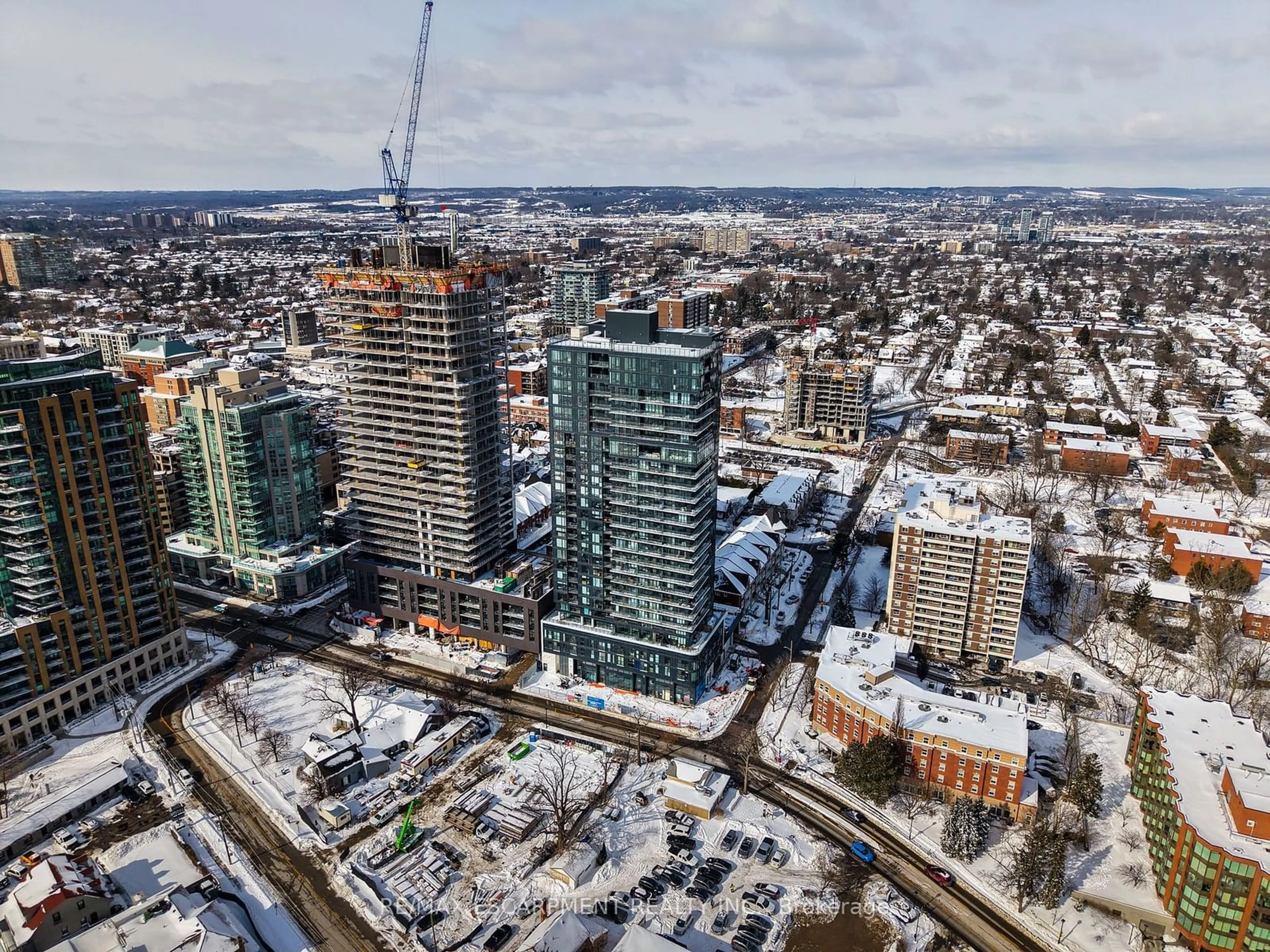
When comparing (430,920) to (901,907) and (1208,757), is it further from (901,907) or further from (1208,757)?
(1208,757)

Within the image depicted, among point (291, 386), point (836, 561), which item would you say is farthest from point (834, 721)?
point (291, 386)

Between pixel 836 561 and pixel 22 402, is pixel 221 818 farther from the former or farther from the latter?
pixel 836 561

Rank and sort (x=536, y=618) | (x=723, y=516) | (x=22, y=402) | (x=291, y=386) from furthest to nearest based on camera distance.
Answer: (x=291, y=386), (x=723, y=516), (x=536, y=618), (x=22, y=402)

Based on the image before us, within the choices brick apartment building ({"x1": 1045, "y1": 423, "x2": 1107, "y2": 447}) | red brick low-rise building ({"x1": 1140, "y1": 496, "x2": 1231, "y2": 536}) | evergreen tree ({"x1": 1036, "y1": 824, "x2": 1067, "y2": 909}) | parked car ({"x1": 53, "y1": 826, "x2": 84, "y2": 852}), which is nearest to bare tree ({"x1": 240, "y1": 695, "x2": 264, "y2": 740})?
parked car ({"x1": 53, "y1": 826, "x2": 84, "y2": 852})

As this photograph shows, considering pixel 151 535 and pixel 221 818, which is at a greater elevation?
pixel 151 535

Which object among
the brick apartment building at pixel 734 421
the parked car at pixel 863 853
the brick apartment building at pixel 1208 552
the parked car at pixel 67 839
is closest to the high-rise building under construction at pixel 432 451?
the parked car at pixel 67 839

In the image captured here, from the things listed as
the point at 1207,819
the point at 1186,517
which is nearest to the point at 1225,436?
the point at 1186,517
